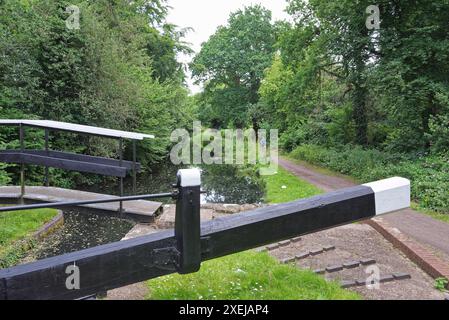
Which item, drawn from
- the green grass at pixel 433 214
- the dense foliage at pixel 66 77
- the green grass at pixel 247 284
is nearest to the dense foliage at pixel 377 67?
the green grass at pixel 433 214

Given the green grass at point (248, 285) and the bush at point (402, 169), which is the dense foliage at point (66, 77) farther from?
the bush at point (402, 169)

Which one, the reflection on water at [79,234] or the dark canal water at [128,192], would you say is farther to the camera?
the dark canal water at [128,192]

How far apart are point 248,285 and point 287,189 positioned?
8.42 m

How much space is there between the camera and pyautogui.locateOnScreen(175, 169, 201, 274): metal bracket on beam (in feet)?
5.21

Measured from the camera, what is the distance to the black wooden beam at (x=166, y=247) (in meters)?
1.50

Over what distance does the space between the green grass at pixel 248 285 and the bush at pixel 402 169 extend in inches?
221

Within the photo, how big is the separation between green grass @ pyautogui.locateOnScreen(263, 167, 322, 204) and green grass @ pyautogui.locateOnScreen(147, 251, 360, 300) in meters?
5.91

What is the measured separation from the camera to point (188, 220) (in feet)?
5.28

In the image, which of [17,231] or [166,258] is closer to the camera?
[166,258]

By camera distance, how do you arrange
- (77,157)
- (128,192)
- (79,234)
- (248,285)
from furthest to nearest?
(128,192) < (79,234) < (77,157) < (248,285)

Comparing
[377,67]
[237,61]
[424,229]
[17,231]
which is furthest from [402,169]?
[237,61]

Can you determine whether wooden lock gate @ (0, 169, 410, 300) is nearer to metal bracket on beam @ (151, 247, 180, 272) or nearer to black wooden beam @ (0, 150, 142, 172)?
metal bracket on beam @ (151, 247, 180, 272)

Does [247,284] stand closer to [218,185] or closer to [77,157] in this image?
[77,157]
